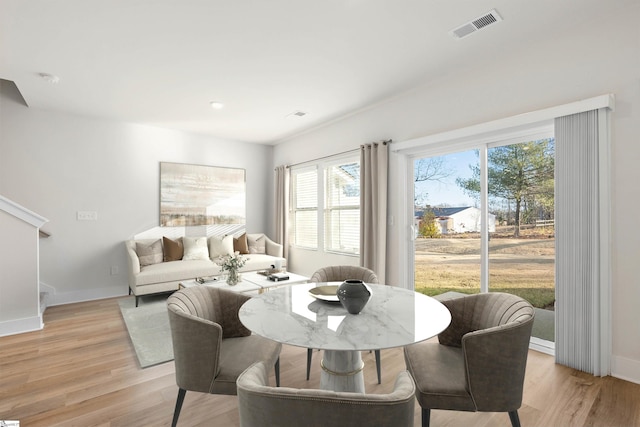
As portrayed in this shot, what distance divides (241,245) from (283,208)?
1029 millimetres

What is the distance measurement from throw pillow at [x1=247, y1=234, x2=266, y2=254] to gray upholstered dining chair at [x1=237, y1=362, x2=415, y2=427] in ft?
15.8

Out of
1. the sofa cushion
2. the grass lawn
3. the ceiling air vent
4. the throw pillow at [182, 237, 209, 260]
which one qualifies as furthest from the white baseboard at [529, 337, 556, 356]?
the throw pillow at [182, 237, 209, 260]

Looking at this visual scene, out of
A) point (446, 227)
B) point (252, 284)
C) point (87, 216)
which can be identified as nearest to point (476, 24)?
point (446, 227)

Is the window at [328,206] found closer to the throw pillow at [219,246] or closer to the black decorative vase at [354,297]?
the throw pillow at [219,246]

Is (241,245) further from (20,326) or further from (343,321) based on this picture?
(343,321)

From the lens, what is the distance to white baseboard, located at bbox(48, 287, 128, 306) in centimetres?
427

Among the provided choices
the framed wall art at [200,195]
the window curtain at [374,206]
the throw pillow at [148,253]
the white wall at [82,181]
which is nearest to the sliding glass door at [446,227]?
the window curtain at [374,206]

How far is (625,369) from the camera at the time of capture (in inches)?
87.2

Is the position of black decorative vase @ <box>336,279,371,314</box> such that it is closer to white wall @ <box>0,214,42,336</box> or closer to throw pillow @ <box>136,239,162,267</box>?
white wall @ <box>0,214,42,336</box>

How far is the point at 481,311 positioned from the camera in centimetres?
184

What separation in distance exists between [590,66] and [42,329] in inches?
225

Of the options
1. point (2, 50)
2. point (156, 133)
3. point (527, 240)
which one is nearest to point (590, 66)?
point (527, 240)

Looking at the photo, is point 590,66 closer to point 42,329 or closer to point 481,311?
point 481,311

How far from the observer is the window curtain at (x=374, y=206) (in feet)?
12.6
